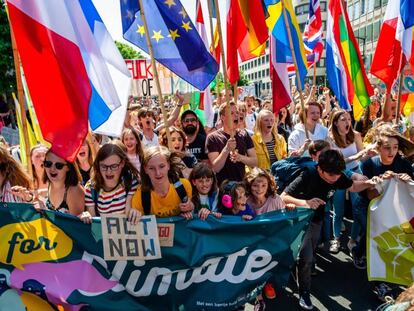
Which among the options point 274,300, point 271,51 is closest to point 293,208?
point 274,300

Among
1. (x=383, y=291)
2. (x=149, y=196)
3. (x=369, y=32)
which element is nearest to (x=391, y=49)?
(x=383, y=291)

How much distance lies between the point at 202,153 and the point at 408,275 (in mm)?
2692

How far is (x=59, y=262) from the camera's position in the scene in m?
3.24

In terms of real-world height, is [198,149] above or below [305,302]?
above

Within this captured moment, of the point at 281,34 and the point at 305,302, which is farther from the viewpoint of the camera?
the point at 281,34

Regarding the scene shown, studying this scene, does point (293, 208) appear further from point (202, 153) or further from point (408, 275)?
point (202, 153)

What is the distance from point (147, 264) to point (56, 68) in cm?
176

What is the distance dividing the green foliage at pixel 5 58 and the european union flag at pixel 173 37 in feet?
61.9

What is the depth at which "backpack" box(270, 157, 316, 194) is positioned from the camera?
4164 millimetres

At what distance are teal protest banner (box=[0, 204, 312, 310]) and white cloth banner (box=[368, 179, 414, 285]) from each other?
945 millimetres

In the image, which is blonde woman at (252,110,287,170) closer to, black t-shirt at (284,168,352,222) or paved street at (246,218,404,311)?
black t-shirt at (284,168,352,222)

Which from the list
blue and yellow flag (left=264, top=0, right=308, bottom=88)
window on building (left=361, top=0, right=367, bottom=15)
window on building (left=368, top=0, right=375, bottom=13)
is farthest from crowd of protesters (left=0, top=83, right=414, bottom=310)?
window on building (left=361, top=0, right=367, bottom=15)

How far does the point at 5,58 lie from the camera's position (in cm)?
2109

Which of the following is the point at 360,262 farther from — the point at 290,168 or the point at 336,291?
the point at 290,168
